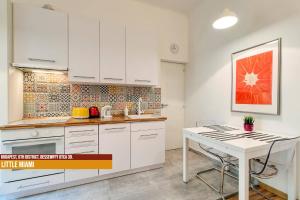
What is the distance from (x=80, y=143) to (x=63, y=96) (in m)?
0.90

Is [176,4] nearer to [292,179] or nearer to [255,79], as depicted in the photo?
[255,79]

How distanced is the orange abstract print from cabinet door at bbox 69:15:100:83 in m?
2.14

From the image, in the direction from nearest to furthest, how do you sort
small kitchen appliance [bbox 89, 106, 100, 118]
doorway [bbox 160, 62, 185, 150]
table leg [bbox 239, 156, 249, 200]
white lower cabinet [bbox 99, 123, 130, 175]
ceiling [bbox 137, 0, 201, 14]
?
table leg [bbox 239, 156, 249, 200] < white lower cabinet [bbox 99, 123, 130, 175] < small kitchen appliance [bbox 89, 106, 100, 118] < ceiling [bbox 137, 0, 201, 14] < doorway [bbox 160, 62, 185, 150]

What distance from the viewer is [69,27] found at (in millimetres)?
2121

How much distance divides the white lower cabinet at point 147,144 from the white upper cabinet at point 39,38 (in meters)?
1.42

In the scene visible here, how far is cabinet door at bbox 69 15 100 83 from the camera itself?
2148 mm

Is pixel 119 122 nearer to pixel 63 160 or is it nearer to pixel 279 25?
pixel 63 160

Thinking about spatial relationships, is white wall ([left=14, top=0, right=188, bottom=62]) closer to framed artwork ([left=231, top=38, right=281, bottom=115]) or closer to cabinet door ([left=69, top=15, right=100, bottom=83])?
cabinet door ([left=69, top=15, right=100, bottom=83])

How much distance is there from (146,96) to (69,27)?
1.71m

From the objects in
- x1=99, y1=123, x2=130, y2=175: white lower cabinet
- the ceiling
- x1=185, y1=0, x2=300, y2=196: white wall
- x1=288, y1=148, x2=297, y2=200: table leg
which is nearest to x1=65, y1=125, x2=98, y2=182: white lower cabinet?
x1=99, y1=123, x2=130, y2=175: white lower cabinet

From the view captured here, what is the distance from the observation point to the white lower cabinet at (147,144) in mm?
2316

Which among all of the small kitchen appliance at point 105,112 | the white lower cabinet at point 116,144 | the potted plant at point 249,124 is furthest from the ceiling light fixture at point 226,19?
the small kitchen appliance at point 105,112

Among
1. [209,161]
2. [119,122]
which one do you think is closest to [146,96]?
[119,122]

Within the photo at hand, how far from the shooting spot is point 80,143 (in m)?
1.99
